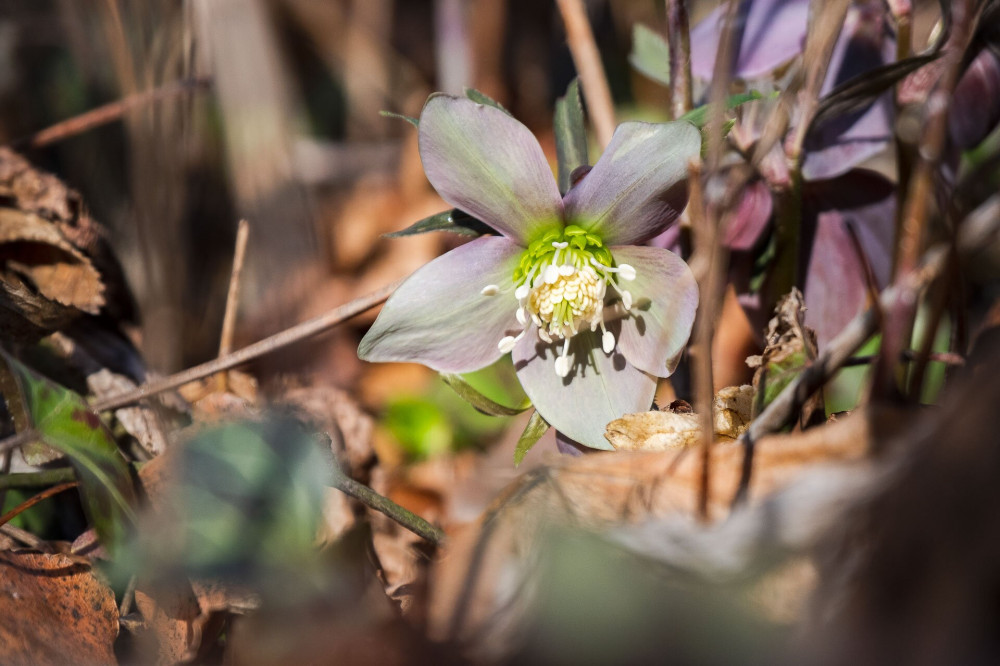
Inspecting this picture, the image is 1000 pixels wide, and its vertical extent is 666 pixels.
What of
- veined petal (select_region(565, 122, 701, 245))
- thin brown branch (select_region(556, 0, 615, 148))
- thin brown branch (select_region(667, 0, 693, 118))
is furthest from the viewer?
thin brown branch (select_region(556, 0, 615, 148))

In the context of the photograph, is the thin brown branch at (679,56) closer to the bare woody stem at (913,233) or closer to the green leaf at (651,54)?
the green leaf at (651,54)

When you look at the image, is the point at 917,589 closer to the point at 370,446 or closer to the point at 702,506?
the point at 702,506

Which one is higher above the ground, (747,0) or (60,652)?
(747,0)

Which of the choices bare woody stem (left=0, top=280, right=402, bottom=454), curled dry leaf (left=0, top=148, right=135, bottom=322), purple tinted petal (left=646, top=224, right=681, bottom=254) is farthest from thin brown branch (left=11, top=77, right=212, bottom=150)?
purple tinted petal (left=646, top=224, right=681, bottom=254)

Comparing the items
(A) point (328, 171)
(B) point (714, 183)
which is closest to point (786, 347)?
(B) point (714, 183)

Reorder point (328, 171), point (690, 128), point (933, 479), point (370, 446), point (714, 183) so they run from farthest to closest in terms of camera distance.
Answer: point (328, 171) < point (370, 446) < point (714, 183) < point (690, 128) < point (933, 479)

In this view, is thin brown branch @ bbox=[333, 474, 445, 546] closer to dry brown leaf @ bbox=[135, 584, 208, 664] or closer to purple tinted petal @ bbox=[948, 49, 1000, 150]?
dry brown leaf @ bbox=[135, 584, 208, 664]

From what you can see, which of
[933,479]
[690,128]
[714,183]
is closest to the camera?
[933,479]
